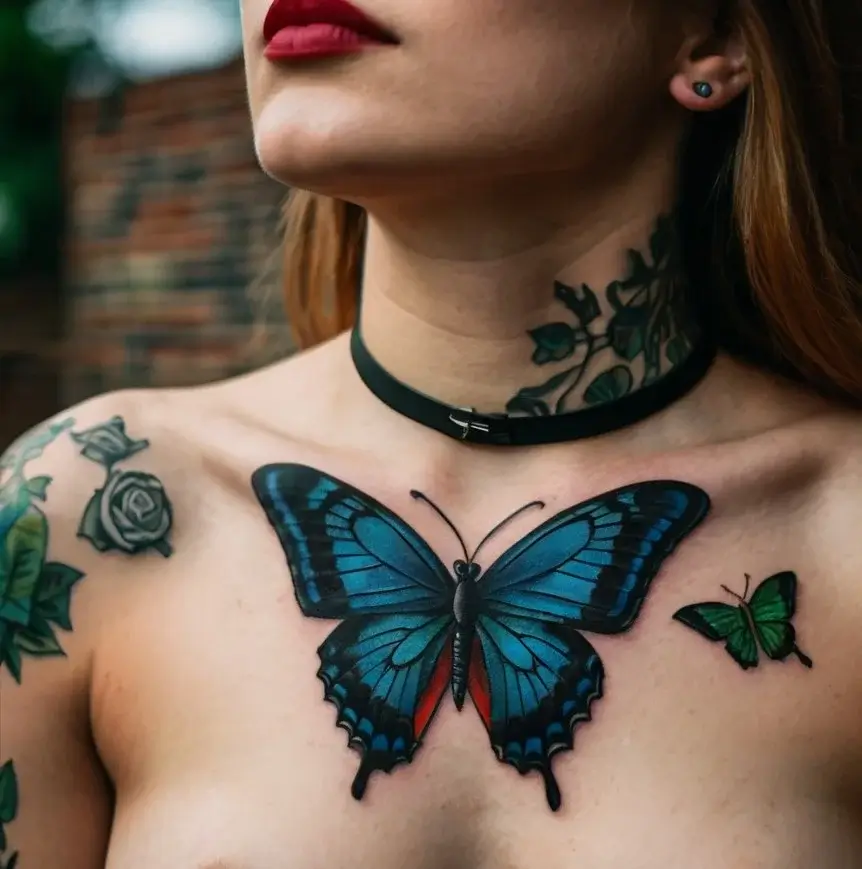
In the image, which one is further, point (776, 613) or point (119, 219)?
point (119, 219)

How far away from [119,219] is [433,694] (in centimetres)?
255

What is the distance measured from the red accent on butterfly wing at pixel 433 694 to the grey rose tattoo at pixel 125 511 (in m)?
0.26

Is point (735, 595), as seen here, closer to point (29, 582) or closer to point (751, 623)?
point (751, 623)

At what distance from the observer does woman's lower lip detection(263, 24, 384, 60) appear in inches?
34.3

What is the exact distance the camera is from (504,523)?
3.06 feet

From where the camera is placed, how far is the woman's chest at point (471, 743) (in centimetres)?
79

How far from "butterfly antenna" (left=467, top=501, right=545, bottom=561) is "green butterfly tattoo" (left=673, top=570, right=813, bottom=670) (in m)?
0.16

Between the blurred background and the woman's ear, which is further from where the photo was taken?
the blurred background

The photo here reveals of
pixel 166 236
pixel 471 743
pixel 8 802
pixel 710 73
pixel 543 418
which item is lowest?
pixel 166 236

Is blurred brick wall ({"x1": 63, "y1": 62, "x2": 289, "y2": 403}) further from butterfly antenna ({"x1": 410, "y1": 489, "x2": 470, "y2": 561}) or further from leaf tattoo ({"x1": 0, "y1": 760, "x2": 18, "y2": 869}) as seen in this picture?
leaf tattoo ({"x1": 0, "y1": 760, "x2": 18, "y2": 869})

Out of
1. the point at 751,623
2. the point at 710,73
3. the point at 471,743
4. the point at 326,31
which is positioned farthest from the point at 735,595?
the point at 326,31

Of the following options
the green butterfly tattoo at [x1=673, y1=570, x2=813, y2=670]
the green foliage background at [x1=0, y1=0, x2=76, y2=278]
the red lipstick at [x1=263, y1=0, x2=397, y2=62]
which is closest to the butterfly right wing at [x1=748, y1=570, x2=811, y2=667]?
the green butterfly tattoo at [x1=673, y1=570, x2=813, y2=670]

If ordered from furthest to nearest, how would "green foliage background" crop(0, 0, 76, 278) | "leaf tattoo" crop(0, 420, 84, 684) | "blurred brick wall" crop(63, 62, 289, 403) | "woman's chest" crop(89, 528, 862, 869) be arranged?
"green foliage background" crop(0, 0, 76, 278) < "blurred brick wall" crop(63, 62, 289, 403) < "leaf tattoo" crop(0, 420, 84, 684) < "woman's chest" crop(89, 528, 862, 869)

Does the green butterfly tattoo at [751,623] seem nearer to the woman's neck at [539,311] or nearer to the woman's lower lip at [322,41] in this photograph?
the woman's neck at [539,311]
